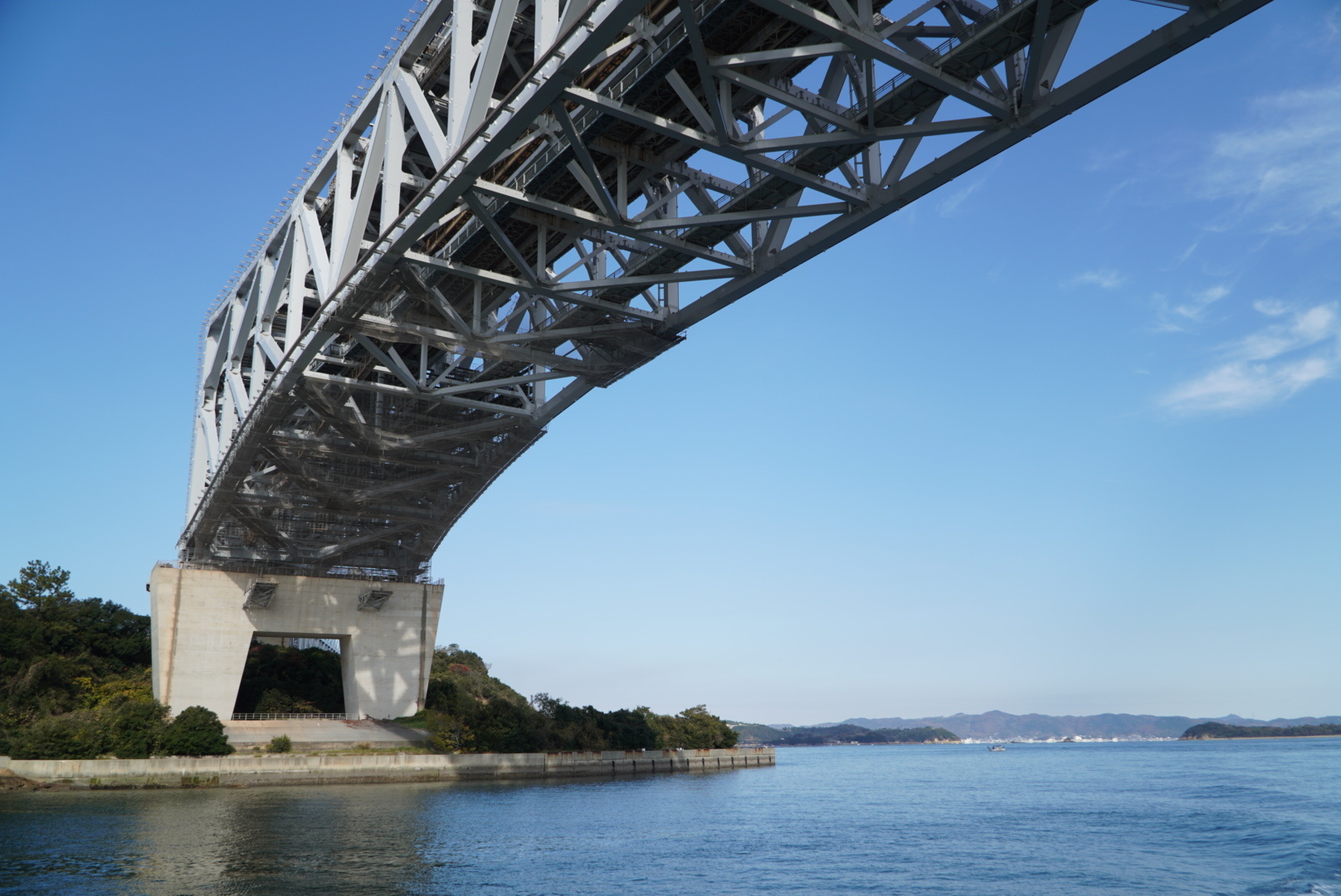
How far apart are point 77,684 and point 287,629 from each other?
1617cm

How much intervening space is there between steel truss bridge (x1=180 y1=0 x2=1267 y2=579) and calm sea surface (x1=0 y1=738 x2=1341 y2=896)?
15069 millimetres

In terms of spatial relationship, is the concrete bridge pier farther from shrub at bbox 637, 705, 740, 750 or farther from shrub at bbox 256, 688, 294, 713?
shrub at bbox 637, 705, 740, 750

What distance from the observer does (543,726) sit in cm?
6769

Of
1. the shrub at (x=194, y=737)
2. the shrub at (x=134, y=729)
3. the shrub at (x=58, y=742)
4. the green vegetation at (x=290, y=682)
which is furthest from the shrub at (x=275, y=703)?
the shrub at (x=58, y=742)

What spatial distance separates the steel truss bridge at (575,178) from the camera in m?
17.8

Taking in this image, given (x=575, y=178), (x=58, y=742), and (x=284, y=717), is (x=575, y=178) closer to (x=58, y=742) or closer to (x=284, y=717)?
(x=58, y=742)

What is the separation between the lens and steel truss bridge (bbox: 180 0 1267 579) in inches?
701

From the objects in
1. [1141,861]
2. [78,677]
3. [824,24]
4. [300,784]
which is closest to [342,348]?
[824,24]

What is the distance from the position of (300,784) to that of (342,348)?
2786 cm

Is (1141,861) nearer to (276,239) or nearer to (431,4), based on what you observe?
(431,4)

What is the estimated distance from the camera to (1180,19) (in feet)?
51.1

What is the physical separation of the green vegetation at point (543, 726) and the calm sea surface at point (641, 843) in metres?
6.56

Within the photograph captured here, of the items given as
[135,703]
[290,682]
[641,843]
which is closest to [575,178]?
[641,843]

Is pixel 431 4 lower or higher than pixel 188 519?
higher
